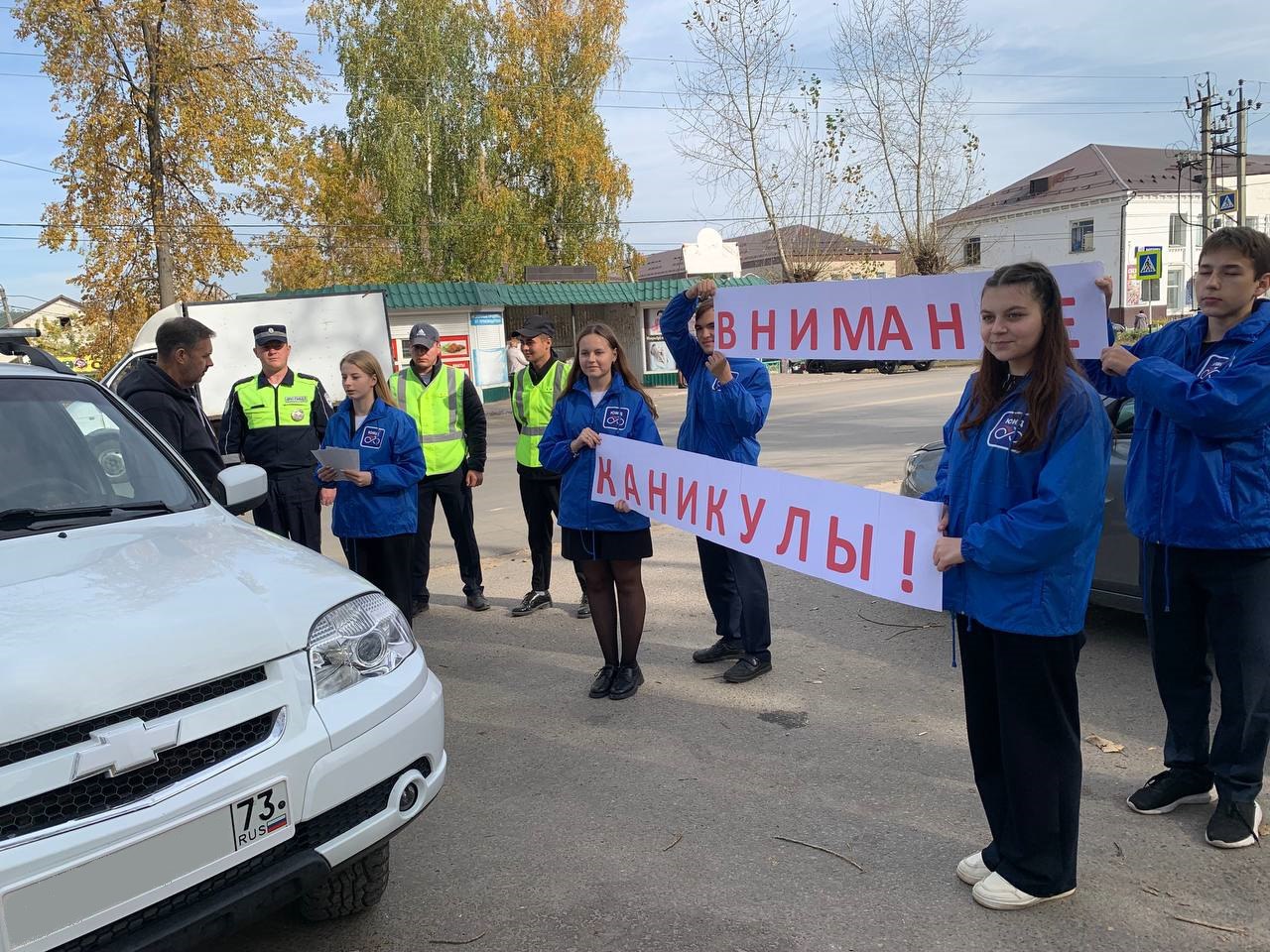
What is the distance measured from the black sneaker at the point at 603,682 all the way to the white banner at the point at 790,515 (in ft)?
3.05

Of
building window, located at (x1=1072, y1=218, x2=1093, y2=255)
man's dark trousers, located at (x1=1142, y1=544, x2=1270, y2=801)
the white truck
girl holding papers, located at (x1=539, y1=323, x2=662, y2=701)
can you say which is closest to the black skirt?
girl holding papers, located at (x1=539, y1=323, x2=662, y2=701)

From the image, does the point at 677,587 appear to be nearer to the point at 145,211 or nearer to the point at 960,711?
the point at 960,711

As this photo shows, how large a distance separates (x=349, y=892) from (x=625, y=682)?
2.10 metres

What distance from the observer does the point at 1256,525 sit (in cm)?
296

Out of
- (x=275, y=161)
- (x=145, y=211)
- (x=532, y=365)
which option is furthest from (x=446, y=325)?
(x=532, y=365)

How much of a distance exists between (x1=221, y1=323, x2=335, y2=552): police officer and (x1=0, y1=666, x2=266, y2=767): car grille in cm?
376

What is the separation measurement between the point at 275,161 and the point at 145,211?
332 centimetres

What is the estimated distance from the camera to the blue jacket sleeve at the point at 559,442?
485 centimetres

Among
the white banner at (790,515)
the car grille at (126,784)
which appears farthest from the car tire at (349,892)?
the white banner at (790,515)

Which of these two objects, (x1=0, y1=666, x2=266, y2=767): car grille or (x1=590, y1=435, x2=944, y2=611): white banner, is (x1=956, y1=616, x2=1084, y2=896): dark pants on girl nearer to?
(x1=590, y1=435, x2=944, y2=611): white banner

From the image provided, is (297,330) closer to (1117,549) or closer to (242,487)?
(242,487)

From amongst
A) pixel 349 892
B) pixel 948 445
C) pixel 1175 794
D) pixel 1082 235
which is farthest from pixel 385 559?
pixel 1082 235

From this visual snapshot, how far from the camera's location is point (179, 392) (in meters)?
5.17

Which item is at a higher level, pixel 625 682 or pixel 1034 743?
pixel 1034 743
